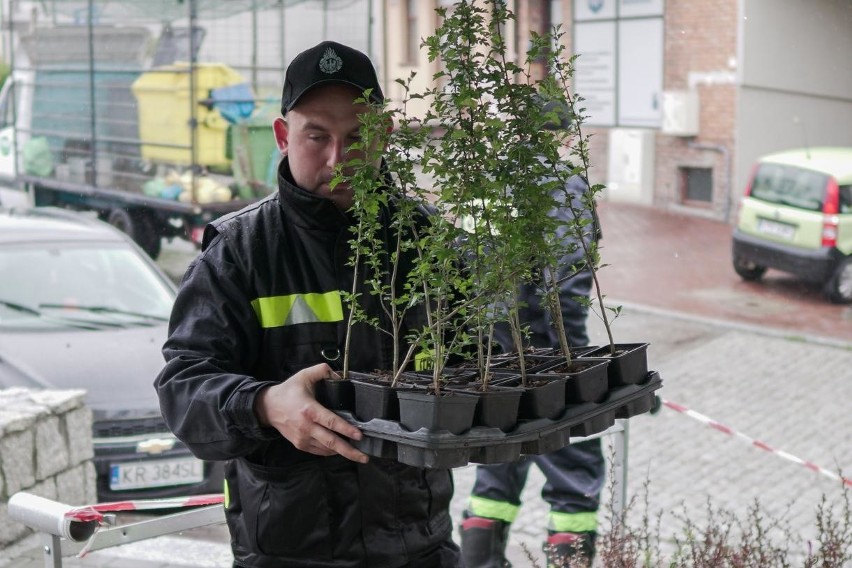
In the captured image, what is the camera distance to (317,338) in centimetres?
250

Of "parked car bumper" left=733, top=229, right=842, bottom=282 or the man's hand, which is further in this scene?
"parked car bumper" left=733, top=229, right=842, bottom=282

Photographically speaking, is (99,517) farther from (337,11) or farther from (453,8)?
(337,11)

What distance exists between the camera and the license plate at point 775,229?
9594mm

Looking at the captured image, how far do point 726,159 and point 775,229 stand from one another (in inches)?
71.5

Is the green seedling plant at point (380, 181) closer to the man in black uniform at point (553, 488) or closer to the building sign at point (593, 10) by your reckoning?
the man in black uniform at point (553, 488)

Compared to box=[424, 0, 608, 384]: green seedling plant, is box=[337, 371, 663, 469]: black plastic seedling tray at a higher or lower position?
lower

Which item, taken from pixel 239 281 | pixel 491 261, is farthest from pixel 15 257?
pixel 491 261

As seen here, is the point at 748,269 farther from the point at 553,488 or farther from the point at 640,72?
the point at 553,488

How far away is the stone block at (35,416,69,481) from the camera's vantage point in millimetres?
5094

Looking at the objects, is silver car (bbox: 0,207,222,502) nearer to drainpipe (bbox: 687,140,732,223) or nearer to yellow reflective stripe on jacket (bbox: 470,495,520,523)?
yellow reflective stripe on jacket (bbox: 470,495,520,523)

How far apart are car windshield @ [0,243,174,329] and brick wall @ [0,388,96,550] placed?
153 cm

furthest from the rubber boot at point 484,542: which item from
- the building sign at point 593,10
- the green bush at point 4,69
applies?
the green bush at point 4,69

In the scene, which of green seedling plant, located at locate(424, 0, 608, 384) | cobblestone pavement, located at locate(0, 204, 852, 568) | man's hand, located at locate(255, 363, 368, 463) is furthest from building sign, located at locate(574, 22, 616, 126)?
man's hand, located at locate(255, 363, 368, 463)

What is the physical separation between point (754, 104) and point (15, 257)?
6.21 meters
